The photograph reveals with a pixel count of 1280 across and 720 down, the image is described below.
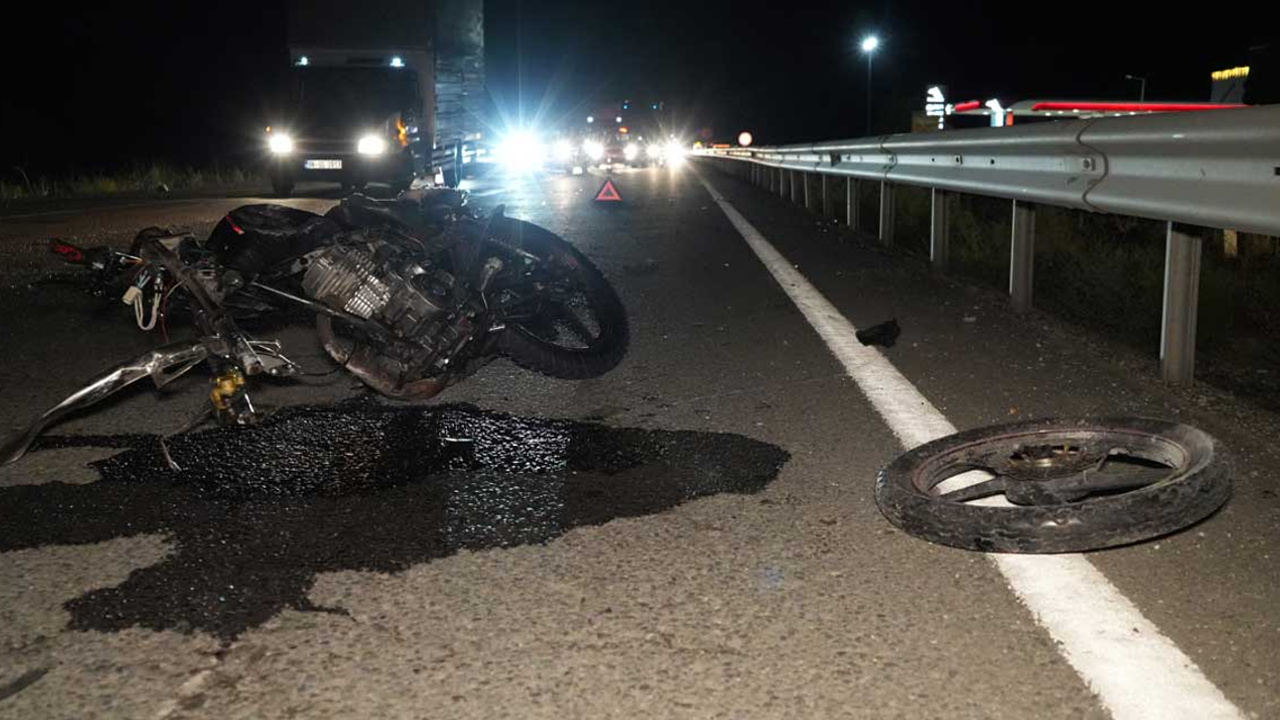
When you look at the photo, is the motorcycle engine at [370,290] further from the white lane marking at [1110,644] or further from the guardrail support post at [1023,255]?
the guardrail support post at [1023,255]

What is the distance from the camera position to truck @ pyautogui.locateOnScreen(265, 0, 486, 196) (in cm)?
2450

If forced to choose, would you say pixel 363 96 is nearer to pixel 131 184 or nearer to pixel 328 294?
pixel 131 184

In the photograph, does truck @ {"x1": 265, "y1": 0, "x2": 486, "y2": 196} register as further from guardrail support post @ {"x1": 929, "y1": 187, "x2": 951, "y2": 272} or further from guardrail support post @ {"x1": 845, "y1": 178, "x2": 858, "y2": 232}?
guardrail support post @ {"x1": 929, "y1": 187, "x2": 951, "y2": 272}

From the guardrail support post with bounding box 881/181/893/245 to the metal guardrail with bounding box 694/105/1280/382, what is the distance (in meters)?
2.27

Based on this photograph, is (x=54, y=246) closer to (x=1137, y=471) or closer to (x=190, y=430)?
(x=190, y=430)

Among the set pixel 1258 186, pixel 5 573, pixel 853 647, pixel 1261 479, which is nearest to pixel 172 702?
pixel 5 573

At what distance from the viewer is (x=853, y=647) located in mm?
2918

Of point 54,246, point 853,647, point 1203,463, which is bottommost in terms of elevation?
point 853,647

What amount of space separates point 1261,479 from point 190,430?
3941 mm

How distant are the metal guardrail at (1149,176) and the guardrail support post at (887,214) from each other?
2.27 meters

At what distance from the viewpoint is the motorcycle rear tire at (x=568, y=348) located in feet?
19.0

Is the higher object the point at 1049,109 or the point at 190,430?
the point at 1049,109

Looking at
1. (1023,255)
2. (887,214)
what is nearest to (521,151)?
(887,214)

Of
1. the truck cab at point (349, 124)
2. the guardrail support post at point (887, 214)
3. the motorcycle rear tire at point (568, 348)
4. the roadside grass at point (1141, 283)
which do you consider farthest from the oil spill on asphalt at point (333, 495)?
the truck cab at point (349, 124)
